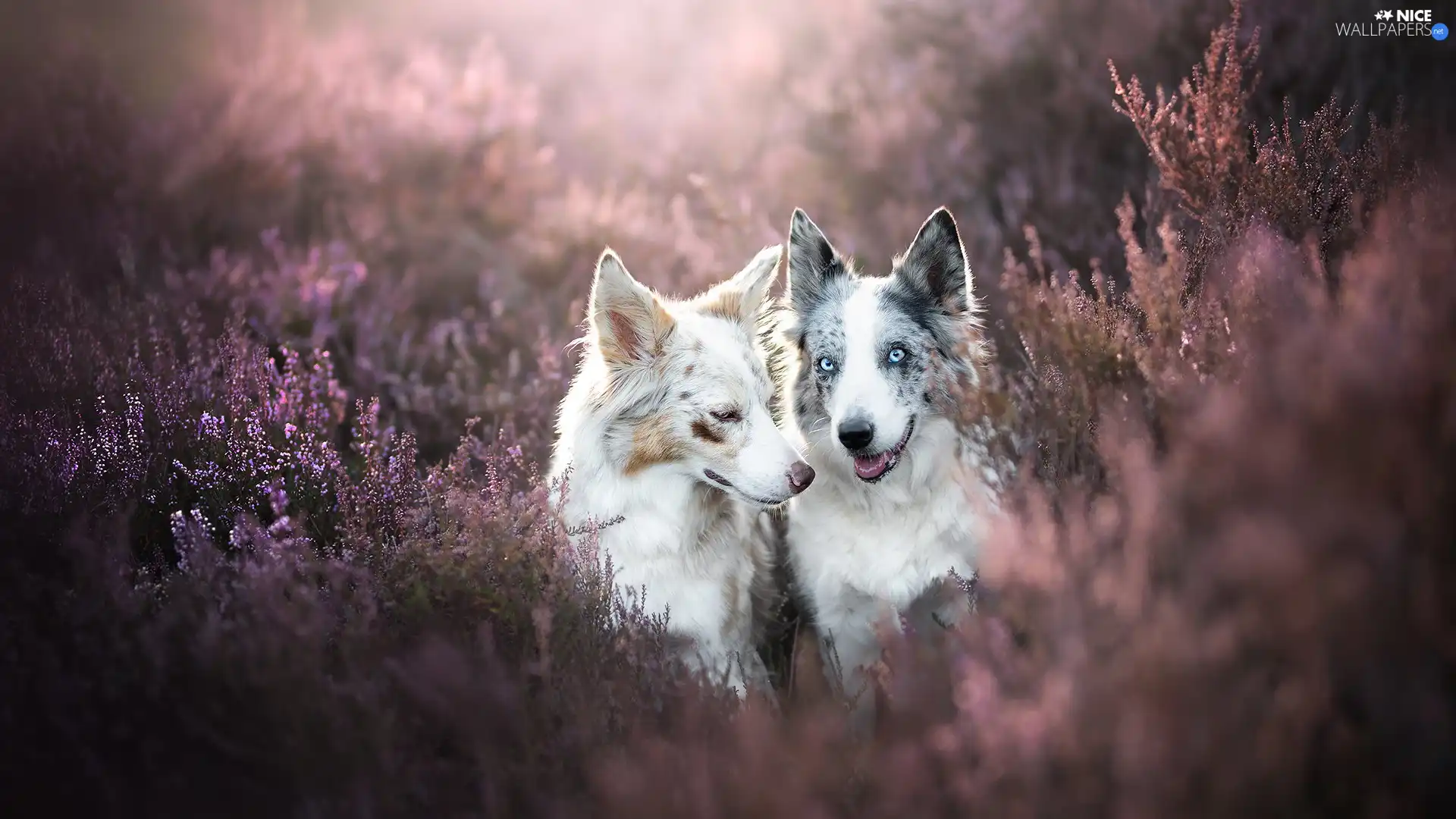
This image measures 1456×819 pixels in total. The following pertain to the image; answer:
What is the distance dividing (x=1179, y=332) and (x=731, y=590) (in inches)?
68.1

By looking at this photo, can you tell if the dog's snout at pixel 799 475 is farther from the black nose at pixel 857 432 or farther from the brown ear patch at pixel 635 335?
the brown ear patch at pixel 635 335

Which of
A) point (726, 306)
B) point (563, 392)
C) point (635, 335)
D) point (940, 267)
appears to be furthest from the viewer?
point (563, 392)

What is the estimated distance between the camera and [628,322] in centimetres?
339

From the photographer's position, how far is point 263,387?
3764 millimetres

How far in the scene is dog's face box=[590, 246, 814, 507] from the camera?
10.7ft

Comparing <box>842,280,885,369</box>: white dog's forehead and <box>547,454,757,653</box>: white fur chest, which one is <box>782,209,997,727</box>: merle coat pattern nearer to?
<box>842,280,885,369</box>: white dog's forehead

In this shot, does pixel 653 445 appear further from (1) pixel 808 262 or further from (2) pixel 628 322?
(1) pixel 808 262

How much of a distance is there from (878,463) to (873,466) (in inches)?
0.9

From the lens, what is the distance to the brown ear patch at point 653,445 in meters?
3.37

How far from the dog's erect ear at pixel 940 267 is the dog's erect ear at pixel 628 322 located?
927 millimetres

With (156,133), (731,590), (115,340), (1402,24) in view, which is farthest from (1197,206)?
(156,133)

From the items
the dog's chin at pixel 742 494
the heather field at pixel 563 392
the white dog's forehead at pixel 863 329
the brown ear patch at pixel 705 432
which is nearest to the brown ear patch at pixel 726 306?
the white dog's forehead at pixel 863 329

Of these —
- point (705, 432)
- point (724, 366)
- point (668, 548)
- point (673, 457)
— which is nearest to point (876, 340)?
point (724, 366)

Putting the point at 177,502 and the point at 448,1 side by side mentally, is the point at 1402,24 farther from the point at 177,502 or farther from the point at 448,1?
the point at 448,1
